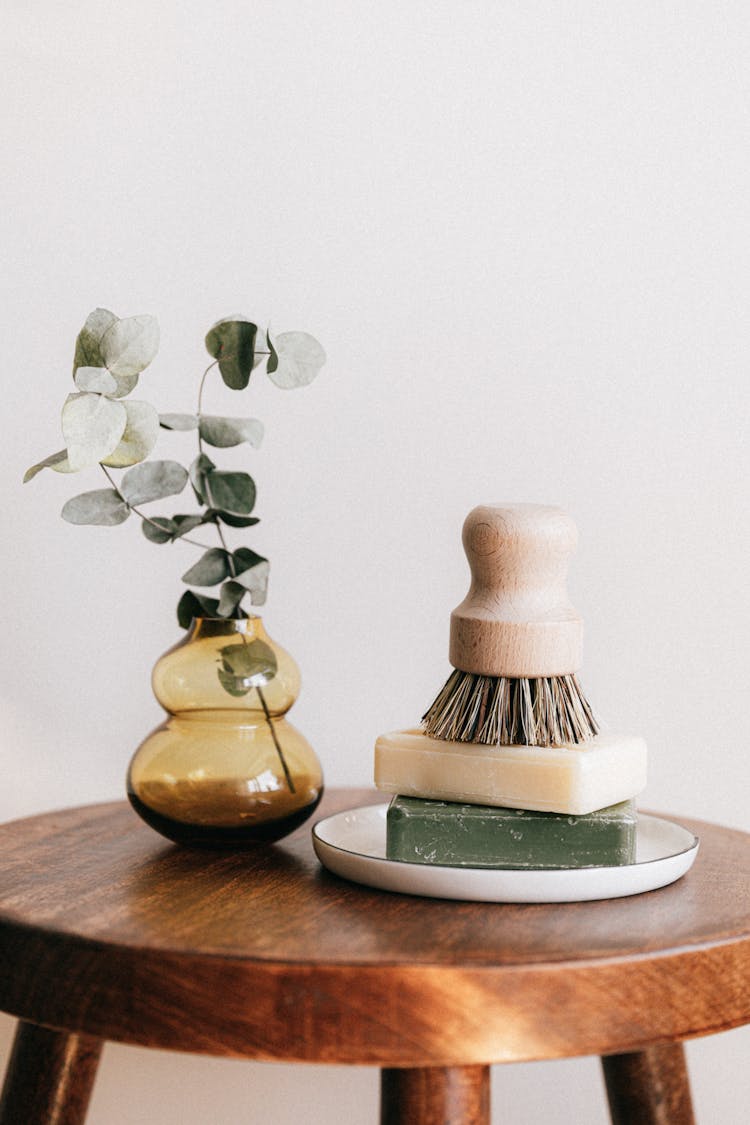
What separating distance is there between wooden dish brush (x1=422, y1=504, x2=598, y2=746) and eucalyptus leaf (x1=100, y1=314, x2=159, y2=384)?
0.73 feet

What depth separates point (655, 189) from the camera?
103cm

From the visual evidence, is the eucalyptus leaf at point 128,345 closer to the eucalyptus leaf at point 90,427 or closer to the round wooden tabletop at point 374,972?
the eucalyptus leaf at point 90,427

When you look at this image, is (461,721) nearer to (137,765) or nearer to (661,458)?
(137,765)

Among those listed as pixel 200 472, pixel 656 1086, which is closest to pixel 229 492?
pixel 200 472

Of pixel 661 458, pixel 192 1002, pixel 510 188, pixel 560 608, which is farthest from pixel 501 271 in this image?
pixel 192 1002

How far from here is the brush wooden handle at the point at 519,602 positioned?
673 millimetres

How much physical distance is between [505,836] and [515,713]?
7 cm

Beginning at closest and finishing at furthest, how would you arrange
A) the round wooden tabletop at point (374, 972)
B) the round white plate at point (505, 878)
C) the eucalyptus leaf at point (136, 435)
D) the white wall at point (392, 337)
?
1. the round wooden tabletop at point (374, 972)
2. the round white plate at point (505, 878)
3. the eucalyptus leaf at point (136, 435)
4. the white wall at point (392, 337)

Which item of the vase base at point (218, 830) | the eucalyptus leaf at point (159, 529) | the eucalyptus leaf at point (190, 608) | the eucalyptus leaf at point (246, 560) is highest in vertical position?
the eucalyptus leaf at point (159, 529)

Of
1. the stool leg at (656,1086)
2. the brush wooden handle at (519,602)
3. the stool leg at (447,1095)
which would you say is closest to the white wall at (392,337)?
the stool leg at (656,1086)

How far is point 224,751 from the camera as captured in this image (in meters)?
0.75

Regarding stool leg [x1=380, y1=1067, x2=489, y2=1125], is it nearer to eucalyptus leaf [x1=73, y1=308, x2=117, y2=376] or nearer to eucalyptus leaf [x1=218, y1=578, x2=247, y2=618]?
eucalyptus leaf [x1=218, y1=578, x2=247, y2=618]

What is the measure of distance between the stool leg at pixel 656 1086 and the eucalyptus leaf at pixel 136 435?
51cm

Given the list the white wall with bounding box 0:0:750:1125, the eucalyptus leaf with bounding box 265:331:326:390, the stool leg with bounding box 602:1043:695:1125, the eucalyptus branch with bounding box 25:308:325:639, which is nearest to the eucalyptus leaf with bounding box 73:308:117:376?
the eucalyptus branch with bounding box 25:308:325:639
